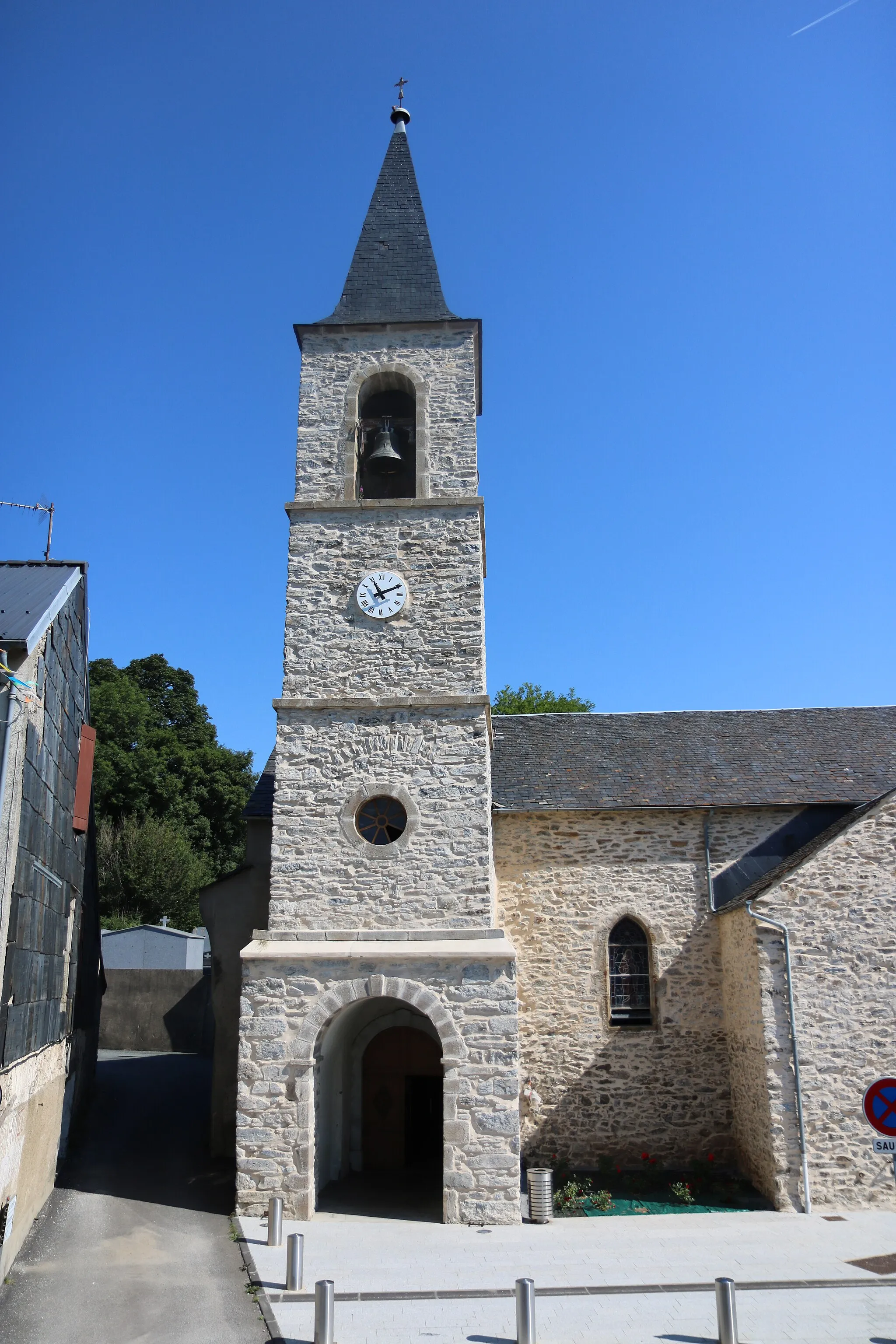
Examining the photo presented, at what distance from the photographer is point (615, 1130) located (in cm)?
1390

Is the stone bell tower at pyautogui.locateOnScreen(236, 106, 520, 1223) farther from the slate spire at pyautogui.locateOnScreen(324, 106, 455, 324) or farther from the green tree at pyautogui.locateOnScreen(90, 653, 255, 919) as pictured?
the green tree at pyautogui.locateOnScreen(90, 653, 255, 919)

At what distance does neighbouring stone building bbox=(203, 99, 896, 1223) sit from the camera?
1124 cm

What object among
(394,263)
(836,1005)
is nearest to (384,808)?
(836,1005)

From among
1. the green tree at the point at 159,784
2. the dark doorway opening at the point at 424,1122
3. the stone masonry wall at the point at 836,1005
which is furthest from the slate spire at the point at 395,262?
the green tree at the point at 159,784

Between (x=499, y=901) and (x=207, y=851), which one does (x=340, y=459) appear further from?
(x=207, y=851)

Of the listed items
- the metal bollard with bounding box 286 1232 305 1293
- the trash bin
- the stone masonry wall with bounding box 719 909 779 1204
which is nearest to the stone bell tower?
the trash bin

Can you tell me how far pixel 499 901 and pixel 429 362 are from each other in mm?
8695

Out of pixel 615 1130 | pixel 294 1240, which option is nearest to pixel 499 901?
pixel 615 1130

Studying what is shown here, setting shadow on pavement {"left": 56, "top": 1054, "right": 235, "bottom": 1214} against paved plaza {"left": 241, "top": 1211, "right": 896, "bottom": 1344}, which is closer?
paved plaza {"left": 241, "top": 1211, "right": 896, "bottom": 1344}

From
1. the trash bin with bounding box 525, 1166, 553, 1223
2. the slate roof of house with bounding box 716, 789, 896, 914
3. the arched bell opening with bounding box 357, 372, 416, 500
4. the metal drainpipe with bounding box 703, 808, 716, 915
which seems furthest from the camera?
the metal drainpipe with bounding box 703, 808, 716, 915

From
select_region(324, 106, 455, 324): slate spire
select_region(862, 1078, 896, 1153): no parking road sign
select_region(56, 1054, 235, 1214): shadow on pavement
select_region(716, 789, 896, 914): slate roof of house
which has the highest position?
select_region(324, 106, 455, 324): slate spire

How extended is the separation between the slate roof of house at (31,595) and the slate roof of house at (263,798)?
4251 mm

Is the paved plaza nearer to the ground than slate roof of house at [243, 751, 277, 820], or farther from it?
nearer to the ground

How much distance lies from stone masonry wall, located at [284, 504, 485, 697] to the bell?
0.90m
